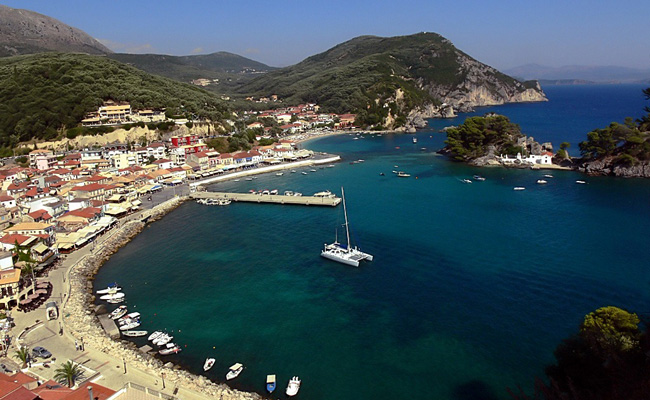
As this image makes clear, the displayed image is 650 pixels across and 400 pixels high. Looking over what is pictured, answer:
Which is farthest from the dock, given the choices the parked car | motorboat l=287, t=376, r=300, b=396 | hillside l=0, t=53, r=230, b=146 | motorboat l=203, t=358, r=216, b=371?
hillside l=0, t=53, r=230, b=146

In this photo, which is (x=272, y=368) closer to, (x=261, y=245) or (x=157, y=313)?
(x=157, y=313)

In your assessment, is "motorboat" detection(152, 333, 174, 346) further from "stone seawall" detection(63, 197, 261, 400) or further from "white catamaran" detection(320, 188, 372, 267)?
"white catamaran" detection(320, 188, 372, 267)

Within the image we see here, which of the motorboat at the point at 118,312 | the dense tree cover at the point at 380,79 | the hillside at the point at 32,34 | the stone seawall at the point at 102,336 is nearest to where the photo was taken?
the stone seawall at the point at 102,336

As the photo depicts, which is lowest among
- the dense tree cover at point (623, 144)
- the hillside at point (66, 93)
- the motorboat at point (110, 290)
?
the motorboat at point (110, 290)

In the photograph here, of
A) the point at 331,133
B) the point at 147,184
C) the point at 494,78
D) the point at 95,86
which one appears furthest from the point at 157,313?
the point at 494,78

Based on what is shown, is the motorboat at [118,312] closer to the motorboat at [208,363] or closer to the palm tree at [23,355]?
the palm tree at [23,355]

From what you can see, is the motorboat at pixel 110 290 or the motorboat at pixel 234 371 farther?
the motorboat at pixel 110 290

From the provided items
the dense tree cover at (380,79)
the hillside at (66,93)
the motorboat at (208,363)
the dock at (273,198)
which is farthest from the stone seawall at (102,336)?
the dense tree cover at (380,79)
